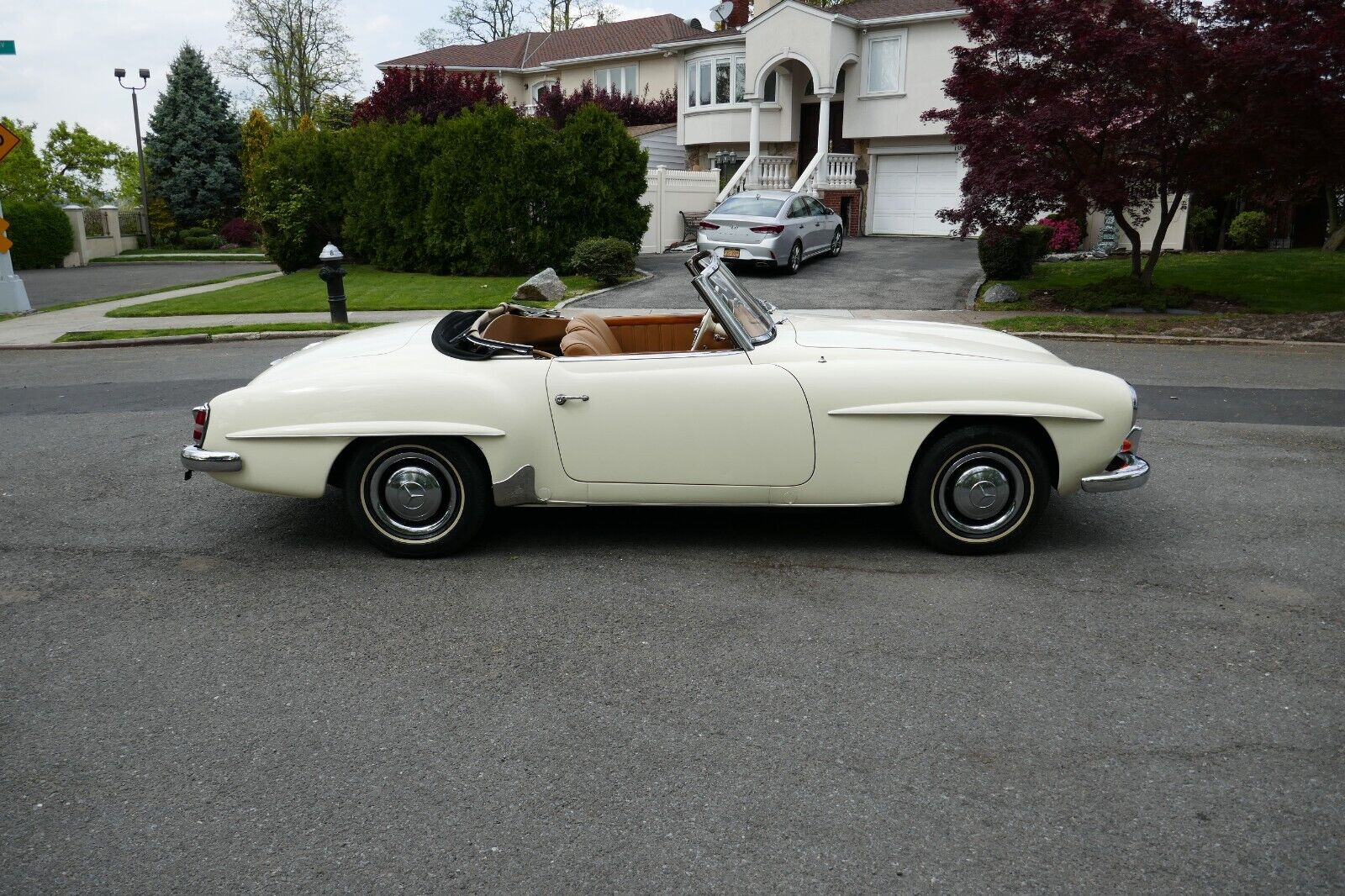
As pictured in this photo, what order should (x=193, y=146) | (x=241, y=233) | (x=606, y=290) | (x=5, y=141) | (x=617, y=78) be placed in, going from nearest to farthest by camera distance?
(x=5, y=141) → (x=606, y=290) → (x=617, y=78) → (x=241, y=233) → (x=193, y=146)

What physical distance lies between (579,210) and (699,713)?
59.0ft

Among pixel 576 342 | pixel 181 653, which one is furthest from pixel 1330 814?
pixel 181 653

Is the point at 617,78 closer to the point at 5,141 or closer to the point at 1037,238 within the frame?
the point at 1037,238

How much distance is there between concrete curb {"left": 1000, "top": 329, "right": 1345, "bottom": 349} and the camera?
1216cm

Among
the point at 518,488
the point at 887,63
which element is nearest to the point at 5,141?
the point at 518,488

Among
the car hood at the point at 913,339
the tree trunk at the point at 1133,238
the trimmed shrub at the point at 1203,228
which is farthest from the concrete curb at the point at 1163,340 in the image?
the trimmed shrub at the point at 1203,228

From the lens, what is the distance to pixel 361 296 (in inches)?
709

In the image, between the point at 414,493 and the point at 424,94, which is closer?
the point at 414,493

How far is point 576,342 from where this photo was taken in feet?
17.0

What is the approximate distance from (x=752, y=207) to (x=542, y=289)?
4.88m

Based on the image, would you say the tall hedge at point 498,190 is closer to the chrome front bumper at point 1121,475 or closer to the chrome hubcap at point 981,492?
the chrome hubcap at point 981,492

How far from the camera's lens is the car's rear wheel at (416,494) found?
5.01m

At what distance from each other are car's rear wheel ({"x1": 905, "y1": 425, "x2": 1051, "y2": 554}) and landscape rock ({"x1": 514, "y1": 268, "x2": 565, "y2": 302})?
1284cm

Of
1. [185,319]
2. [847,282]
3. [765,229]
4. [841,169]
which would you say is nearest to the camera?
[185,319]
